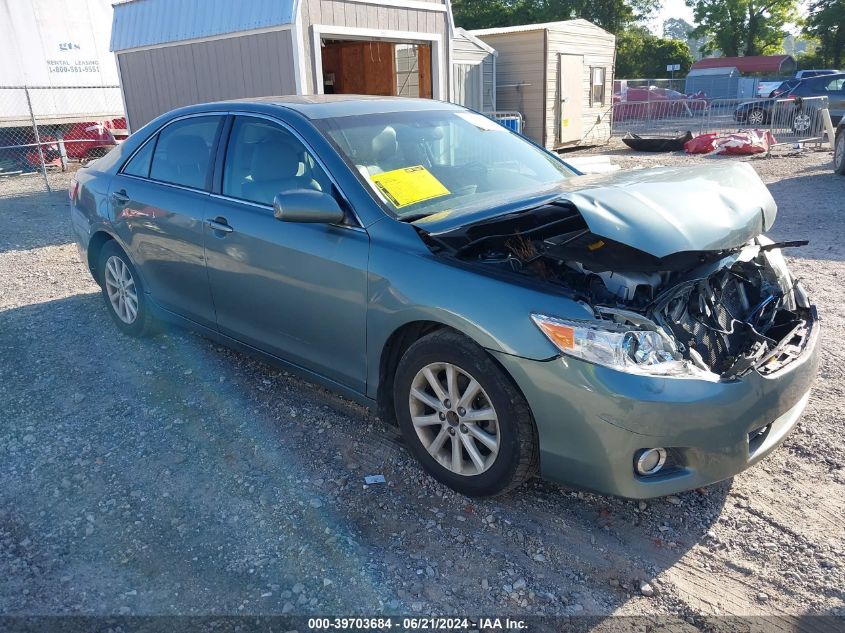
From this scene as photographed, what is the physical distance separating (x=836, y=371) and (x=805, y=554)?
2005 mm

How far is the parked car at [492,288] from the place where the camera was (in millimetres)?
2639

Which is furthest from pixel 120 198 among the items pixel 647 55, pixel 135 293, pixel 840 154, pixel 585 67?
pixel 647 55

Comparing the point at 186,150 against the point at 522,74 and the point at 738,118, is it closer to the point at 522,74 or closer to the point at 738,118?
the point at 522,74

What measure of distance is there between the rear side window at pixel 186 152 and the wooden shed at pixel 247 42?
5.36 meters

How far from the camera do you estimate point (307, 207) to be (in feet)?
10.5

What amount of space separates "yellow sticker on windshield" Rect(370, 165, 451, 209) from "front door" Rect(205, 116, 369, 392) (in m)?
0.27

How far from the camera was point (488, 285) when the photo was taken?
2818mm

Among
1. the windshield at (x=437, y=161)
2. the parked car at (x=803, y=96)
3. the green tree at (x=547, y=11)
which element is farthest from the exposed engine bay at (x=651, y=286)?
the green tree at (x=547, y=11)

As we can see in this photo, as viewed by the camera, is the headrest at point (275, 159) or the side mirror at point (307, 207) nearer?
the side mirror at point (307, 207)

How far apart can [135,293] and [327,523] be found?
2.80 metres

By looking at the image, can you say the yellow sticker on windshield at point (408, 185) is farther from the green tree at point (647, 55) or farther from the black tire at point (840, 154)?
the green tree at point (647, 55)

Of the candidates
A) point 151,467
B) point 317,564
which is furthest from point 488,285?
point 151,467

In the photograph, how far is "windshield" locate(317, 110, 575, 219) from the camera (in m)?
3.46

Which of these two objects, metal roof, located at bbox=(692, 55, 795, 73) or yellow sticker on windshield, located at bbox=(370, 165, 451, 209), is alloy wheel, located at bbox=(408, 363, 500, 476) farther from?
metal roof, located at bbox=(692, 55, 795, 73)
